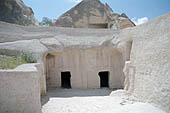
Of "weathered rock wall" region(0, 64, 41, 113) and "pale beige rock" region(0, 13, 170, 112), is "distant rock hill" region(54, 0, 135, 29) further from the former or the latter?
"weathered rock wall" region(0, 64, 41, 113)

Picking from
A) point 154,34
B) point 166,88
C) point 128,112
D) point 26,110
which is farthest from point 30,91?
point 154,34

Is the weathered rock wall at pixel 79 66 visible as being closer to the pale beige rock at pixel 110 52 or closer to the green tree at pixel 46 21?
the pale beige rock at pixel 110 52

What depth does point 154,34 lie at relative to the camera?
597cm

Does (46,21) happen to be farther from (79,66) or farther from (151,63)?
(151,63)

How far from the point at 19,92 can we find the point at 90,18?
16770 millimetres

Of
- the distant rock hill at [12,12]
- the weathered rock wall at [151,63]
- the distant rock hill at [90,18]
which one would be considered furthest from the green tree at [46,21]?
the weathered rock wall at [151,63]

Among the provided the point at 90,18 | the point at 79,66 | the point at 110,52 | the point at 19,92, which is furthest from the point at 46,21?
the point at 19,92

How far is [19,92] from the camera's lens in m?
3.21

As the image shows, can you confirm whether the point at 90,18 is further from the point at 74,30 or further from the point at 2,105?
the point at 2,105

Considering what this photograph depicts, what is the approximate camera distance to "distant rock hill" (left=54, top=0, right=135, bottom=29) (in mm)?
17438

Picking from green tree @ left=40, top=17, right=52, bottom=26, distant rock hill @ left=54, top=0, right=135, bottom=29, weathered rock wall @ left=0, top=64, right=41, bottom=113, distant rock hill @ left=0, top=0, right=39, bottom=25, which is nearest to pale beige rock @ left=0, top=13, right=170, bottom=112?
weathered rock wall @ left=0, top=64, right=41, bottom=113

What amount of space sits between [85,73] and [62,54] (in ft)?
8.68

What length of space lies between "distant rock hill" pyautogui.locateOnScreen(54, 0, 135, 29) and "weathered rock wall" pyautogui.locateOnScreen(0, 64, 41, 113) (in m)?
15.1

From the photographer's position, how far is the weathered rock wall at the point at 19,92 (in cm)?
310
